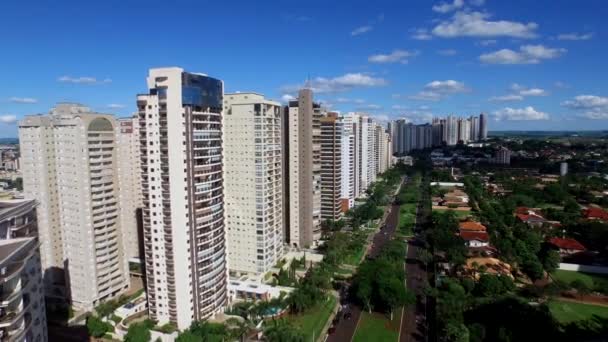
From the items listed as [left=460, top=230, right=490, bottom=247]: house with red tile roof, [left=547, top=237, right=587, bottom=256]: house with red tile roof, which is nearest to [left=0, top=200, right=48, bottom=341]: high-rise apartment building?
[left=460, top=230, right=490, bottom=247]: house with red tile roof

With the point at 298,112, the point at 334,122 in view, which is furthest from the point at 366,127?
the point at 298,112

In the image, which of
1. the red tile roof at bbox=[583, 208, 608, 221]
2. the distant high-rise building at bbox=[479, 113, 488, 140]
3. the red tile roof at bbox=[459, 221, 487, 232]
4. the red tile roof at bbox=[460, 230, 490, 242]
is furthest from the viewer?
the distant high-rise building at bbox=[479, 113, 488, 140]

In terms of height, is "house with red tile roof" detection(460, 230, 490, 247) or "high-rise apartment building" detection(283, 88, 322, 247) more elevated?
"high-rise apartment building" detection(283, 88, 322, 247)

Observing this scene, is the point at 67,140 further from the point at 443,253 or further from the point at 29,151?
the point at 443,253

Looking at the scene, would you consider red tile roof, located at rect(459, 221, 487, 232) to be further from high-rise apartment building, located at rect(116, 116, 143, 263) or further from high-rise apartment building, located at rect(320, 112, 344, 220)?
high-rise apartment building, located at rect(116, 116, 143, 263)

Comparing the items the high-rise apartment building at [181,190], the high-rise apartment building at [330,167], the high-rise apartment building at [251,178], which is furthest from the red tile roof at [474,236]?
the high-rise apartment building at [181,190]

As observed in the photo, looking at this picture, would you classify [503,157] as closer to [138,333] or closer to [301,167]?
[301,167]
